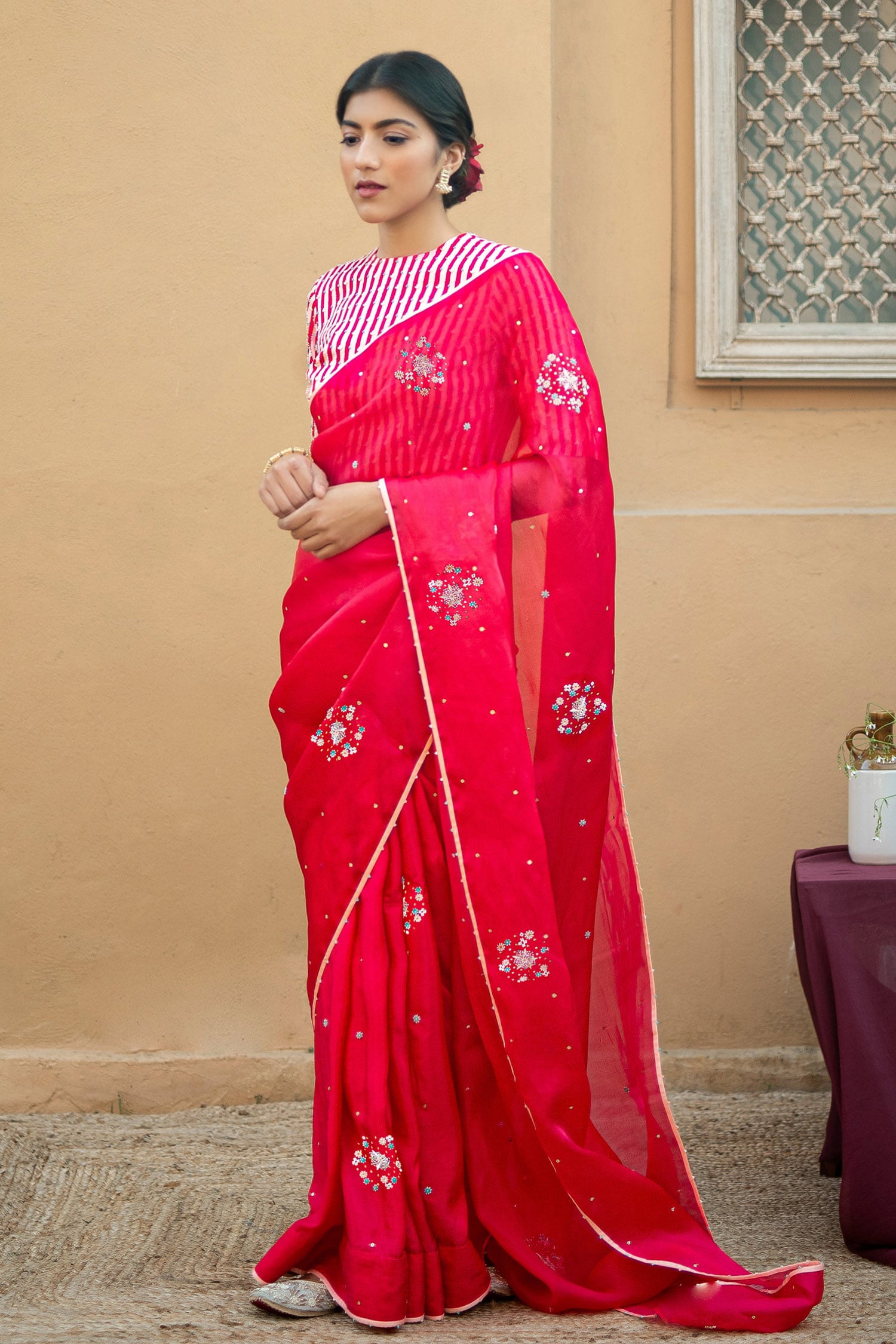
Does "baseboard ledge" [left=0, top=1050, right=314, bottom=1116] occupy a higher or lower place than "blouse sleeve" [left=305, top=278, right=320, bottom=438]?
lower

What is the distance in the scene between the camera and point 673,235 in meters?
2.87

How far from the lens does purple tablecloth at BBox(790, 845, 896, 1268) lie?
2.06 m

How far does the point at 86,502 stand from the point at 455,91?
127cm

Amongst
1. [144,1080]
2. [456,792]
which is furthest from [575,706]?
[144,1080]

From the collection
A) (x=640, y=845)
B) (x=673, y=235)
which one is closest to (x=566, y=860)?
(x=640, y=845)

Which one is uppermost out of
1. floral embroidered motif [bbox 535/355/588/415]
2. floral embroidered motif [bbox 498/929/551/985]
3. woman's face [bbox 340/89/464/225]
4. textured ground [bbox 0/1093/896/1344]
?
woman's face [bbox 340/89/464/225]

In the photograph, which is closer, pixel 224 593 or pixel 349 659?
pixel 349 659

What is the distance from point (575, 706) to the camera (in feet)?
5.96

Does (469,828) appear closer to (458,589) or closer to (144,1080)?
(458,589)

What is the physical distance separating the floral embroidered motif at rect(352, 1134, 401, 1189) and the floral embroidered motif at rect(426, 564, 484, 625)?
693mm

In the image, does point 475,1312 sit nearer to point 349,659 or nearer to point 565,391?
point 349,659

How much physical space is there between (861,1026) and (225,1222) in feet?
3.61

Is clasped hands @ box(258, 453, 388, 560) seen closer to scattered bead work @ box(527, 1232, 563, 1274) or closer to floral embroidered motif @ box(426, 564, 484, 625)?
floral embroidered motif @ box(426, 564, 484, 625)

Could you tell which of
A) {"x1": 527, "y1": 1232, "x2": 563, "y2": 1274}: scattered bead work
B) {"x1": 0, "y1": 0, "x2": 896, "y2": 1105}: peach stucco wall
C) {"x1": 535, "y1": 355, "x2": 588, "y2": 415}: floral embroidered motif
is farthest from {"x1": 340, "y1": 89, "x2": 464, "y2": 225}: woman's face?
{"x1": 527, "y1": 1232, "x2": 563, "y2": 1274}: scattered bead work
